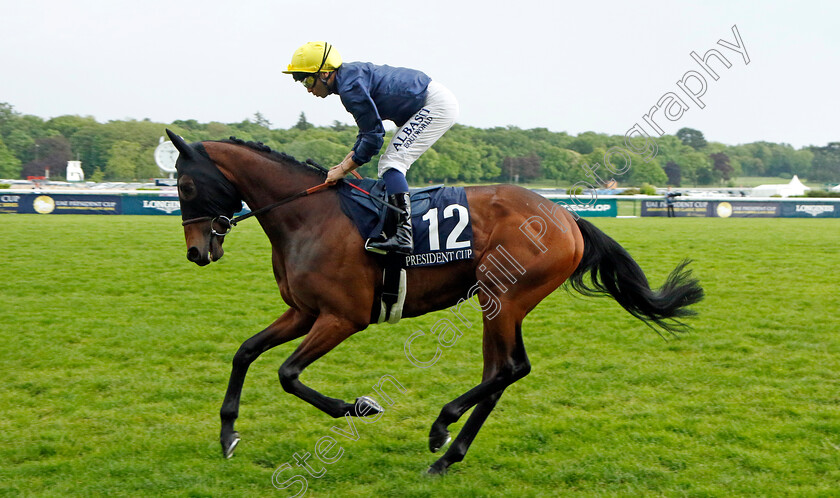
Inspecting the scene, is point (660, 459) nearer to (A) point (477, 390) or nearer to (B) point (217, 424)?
(A) point (477, 390)

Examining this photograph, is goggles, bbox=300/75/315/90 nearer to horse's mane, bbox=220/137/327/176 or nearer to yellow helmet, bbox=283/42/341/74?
yellow helmet, bbox=283/42/341/74

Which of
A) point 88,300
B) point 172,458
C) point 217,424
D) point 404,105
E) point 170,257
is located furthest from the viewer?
point 170,257

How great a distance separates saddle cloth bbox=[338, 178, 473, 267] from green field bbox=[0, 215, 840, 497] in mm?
1219

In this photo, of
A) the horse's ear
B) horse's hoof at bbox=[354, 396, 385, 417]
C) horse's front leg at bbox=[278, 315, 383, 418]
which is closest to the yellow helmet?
the horse's ear

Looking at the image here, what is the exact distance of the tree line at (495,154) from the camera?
34875mm

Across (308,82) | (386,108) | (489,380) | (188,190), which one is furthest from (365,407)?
(308,82)

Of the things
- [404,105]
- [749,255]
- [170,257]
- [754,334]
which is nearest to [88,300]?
[170,257]

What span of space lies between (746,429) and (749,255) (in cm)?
1012

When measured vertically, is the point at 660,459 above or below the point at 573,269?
below

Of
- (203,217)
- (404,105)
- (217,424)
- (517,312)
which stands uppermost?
(404,105)

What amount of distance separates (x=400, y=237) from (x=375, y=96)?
890 millimetres

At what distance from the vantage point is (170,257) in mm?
12688

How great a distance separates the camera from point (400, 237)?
396cm

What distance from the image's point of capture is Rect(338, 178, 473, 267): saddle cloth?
13.3 ft
